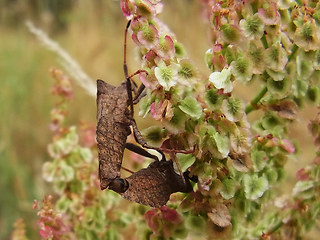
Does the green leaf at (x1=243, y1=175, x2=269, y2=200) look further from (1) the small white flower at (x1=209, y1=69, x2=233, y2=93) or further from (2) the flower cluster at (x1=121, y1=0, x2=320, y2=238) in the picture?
(1) the small white flower at (x1=209, y1=69, x2=233, y2=93)

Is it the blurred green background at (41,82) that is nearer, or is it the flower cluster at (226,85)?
the flower cluster at (226,85)

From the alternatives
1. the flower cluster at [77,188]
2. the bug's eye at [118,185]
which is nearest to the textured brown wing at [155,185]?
the bug's eye at [118,185]

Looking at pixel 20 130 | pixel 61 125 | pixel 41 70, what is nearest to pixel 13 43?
pixel 41 70

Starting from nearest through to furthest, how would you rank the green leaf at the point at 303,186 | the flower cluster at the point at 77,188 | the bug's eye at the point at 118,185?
the bug's eye at the point at 118,185 → the green leaf at the point at 303,186 → the flower cluster at the point at 77,188

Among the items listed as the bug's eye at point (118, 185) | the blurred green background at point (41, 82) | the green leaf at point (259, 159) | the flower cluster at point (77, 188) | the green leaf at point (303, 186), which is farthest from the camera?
the blurred green background at point (41, 82)

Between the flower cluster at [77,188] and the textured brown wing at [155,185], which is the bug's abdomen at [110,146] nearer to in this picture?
the textured brown wing at [155,185]

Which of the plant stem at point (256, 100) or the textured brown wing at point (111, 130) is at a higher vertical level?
the plant stem at point (256, 100)
